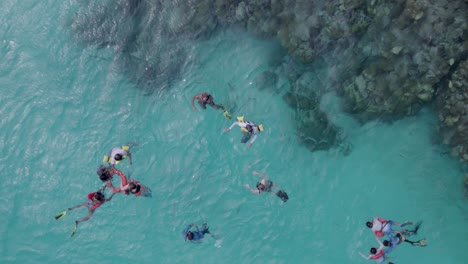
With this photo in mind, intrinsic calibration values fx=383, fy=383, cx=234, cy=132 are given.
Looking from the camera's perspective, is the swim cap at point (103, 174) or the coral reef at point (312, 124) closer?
the swim cap at point (103, 174)

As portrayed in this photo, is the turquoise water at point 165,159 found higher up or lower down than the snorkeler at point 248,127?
lower down

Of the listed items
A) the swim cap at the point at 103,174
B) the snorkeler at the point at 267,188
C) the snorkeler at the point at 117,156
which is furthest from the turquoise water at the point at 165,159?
the swim cap at the point at 103,174

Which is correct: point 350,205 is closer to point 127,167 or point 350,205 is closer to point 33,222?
point 127,167

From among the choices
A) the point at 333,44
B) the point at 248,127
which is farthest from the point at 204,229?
the point at 333,44

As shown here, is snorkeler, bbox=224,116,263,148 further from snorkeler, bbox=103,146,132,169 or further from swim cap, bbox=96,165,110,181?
swim cap, bbox=96,165,110,181

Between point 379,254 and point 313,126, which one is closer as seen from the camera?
point 379,254

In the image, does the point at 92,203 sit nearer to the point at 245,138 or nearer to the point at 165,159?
the point at 165,159

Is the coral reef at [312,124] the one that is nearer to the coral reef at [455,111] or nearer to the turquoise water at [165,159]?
the turquoise water at [165,159]

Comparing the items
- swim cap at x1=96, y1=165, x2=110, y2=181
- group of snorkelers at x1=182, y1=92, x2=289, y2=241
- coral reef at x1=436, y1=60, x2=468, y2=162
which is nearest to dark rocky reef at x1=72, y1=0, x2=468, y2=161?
coral reef at x1=436, y1=60, x2=468, y2=162

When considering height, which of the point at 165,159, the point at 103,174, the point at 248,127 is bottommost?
the point at 165,159
